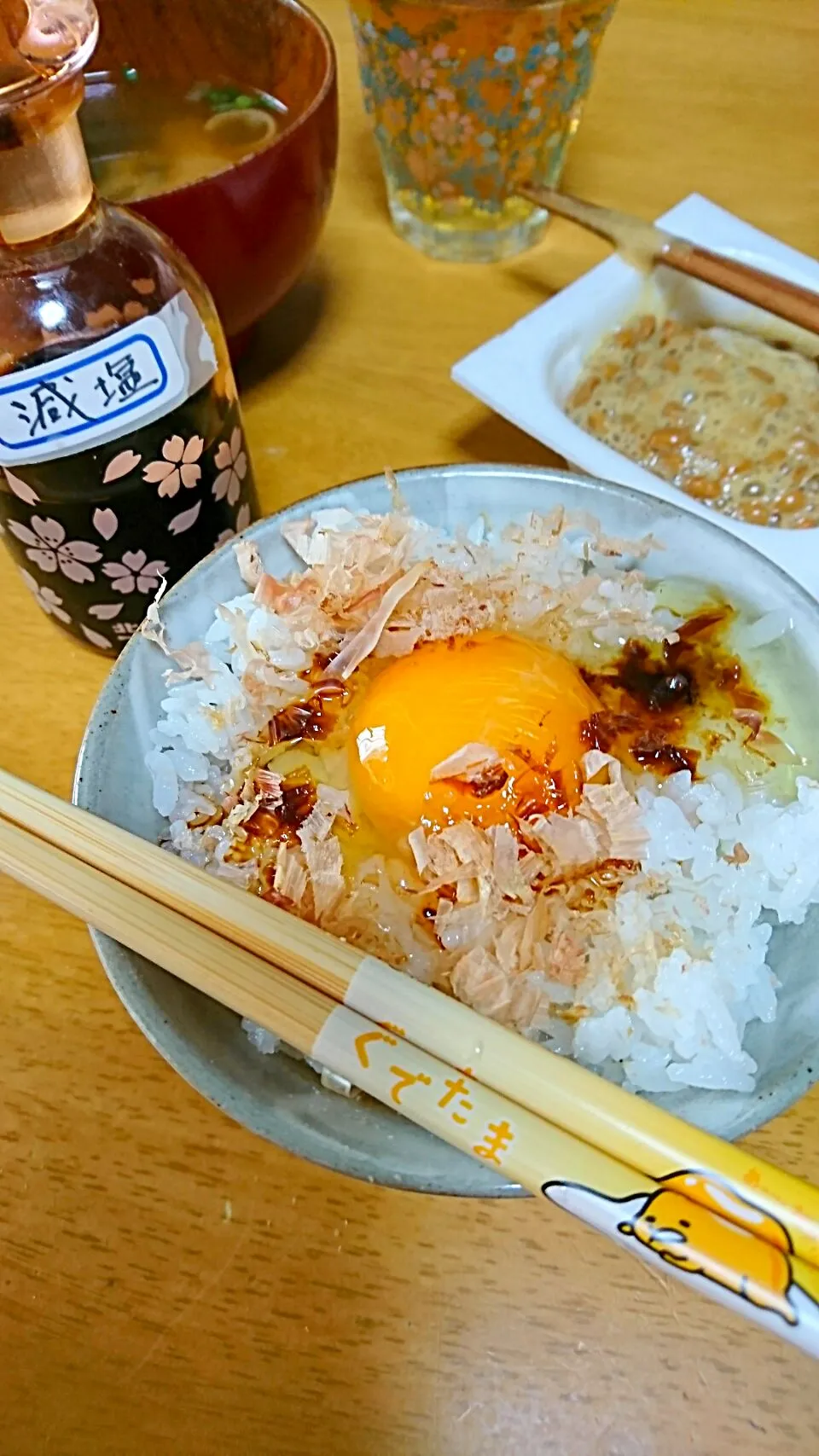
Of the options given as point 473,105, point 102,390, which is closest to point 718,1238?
point 102,390

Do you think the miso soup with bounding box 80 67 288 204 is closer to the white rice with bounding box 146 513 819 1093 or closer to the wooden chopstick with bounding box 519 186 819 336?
the wooden chopstick with bounding box 519 186 819 336

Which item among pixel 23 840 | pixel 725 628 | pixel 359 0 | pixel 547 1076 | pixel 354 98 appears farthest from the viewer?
pixel 354 98

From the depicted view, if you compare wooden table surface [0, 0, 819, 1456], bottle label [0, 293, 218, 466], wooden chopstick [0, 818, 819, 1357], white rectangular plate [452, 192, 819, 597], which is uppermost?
bottle label [0, 293, 218, 466]

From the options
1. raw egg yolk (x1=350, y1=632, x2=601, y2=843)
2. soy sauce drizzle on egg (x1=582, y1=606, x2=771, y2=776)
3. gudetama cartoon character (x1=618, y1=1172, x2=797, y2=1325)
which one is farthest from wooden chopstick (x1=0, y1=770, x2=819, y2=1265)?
soy sauce drizzle on egg (x1=582, y1=606, x2=771, y2=776)

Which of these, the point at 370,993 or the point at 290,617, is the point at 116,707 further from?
the point at 370,993

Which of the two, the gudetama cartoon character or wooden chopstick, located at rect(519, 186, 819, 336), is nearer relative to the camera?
the gudetama cartoon character

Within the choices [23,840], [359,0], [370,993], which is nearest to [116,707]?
[23,840]

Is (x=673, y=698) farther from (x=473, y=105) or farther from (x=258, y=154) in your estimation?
(x=473, y=105)
